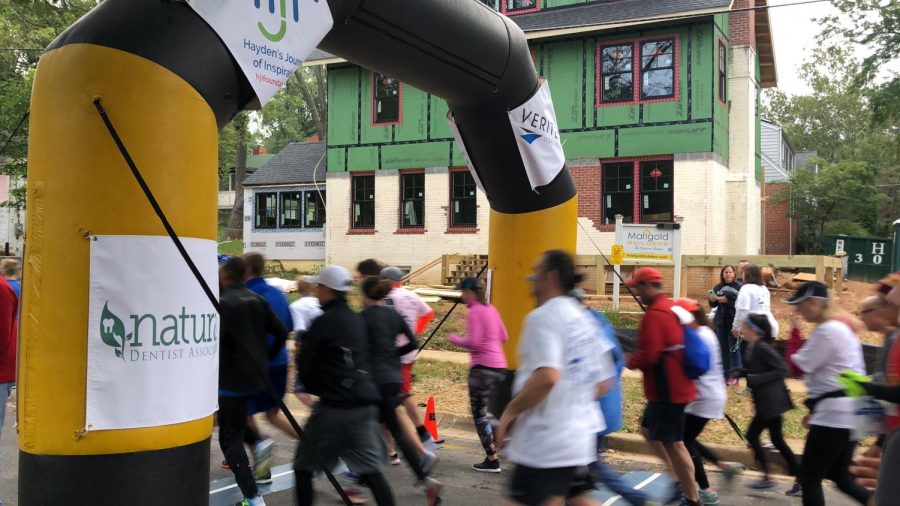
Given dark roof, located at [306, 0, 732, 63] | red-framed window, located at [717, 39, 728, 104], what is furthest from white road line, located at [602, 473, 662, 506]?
red-framed window, located at [717, 39, 728, 104]

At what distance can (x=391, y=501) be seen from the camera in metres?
4.98

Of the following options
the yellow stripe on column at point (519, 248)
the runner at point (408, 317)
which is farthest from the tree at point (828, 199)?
the runner at point (408, 317)

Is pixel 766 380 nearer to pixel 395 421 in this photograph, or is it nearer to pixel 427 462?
pixel 427 462

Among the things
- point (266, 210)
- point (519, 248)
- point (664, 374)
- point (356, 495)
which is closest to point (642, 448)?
point (519, 248)

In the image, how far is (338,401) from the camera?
16.1 ft

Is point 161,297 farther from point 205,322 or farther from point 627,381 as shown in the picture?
point 627,381

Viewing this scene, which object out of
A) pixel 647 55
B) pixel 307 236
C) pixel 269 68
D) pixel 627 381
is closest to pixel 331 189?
pixel 307 236

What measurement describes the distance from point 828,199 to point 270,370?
28705 millimetres

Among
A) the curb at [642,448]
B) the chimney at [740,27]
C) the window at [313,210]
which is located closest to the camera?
the curb at [642,448]

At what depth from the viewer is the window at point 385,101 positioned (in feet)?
78.4

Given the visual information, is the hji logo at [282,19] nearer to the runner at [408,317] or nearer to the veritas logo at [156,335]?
the veritas logo at [156,335]

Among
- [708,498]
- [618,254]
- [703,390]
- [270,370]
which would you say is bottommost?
[708,498]

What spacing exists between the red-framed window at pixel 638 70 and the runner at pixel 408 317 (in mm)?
15155

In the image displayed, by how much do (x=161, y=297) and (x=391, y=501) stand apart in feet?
6.37
